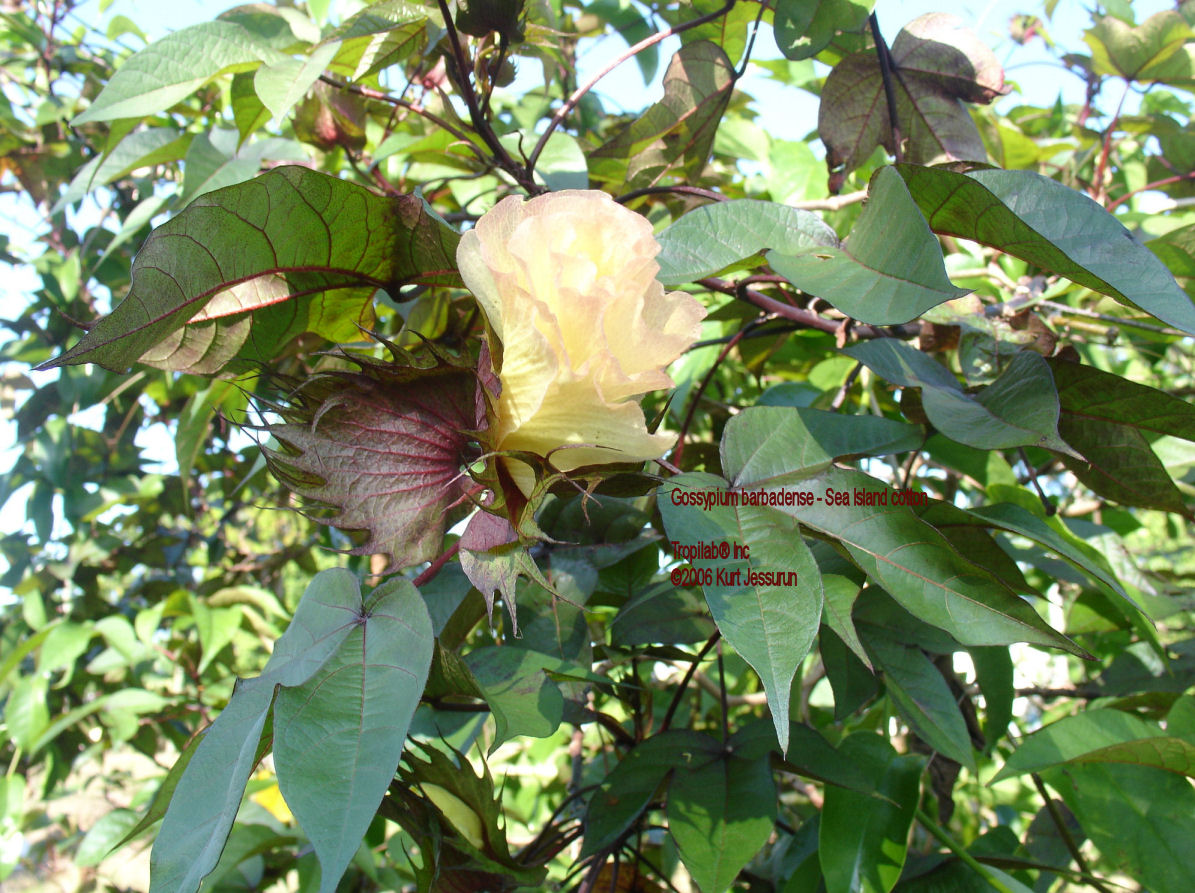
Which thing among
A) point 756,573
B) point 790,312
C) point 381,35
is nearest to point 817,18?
point 790,312

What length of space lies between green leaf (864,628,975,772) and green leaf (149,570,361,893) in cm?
34

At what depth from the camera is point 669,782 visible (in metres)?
0.54

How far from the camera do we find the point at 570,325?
352 mm

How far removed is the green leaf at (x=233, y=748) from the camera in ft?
1.01

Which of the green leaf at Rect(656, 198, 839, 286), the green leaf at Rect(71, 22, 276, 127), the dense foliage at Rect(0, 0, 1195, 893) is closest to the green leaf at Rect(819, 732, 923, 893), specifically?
the dense foliage at Rect(0, 0, 1195, 893)

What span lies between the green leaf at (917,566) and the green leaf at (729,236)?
135 millimetres

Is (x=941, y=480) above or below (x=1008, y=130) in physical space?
below

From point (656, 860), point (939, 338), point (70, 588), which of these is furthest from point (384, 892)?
point (70, 588)

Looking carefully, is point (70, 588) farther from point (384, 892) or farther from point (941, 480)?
point (941, 480)

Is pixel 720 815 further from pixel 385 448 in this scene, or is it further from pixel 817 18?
pixel 817 18

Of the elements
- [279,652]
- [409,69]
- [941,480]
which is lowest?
[941,480]

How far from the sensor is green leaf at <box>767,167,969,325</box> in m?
0.36

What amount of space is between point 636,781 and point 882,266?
14.3 inches

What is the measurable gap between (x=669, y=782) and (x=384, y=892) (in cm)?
61
